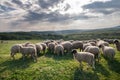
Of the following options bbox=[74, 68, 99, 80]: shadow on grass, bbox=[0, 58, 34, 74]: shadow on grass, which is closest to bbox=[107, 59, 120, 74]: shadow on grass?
bbox=[74, 68, 99, 80]: shadow on grass

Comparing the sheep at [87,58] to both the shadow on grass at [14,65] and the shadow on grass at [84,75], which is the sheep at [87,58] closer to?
the shadow on grass at [84,75]

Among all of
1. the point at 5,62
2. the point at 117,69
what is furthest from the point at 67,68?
the point at 5,62

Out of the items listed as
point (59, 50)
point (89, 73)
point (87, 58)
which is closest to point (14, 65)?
point (59, 50)

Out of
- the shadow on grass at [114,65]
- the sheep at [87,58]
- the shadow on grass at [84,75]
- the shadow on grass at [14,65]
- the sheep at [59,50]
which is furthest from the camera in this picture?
the sheep at [59,50]

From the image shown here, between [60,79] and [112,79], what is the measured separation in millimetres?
5982

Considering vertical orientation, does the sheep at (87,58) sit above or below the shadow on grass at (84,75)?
above

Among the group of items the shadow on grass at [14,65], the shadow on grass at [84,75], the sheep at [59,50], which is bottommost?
the shadow on grass at [84,75]

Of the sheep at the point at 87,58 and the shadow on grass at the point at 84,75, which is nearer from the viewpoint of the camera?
the shadow on grass at the point at 84,75

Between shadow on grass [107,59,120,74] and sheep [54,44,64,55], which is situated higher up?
sheep [54,44,64,55]

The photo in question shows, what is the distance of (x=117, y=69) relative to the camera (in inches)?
963

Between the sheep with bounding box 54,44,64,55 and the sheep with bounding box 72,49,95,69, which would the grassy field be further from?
the sheep with bounding box 54,44,64,55

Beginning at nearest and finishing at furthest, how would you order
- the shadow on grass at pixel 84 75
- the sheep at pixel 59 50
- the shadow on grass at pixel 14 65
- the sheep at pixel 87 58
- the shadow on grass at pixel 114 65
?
the shadow on grass at pixel 84 75
the sheep at pixel 87 58
the shadow on grass at pixel 14 65
the shadow on grass at pixel 114 65
the sheep at pixel 59 50

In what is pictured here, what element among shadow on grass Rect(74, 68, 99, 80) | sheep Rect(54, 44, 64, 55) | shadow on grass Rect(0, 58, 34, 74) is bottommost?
shadow on grass Rect(74, 68, 99, 80)

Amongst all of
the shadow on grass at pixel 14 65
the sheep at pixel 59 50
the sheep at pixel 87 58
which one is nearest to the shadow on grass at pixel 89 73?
the sheep at pixel 87 58
